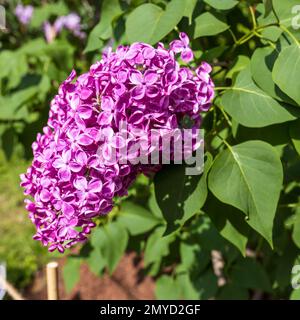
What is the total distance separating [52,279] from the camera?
1.33 m

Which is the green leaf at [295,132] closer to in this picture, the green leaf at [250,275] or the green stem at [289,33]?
the green stem at [289,33]

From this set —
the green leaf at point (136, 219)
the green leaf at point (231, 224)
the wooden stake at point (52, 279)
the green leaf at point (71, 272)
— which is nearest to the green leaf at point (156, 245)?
the green leaf at point (136, 219)

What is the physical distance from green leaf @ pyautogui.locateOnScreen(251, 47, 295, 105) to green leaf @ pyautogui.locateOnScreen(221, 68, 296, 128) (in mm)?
19

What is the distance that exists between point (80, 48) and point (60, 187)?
5.29 ft

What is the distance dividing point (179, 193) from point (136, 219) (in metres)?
0.75

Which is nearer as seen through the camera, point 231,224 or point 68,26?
point 231,224

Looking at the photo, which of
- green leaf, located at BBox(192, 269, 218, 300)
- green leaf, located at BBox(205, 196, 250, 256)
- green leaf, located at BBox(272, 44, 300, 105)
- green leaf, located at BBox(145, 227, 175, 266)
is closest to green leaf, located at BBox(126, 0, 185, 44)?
green leaf, located at BBox(272, 44, 300, 105)

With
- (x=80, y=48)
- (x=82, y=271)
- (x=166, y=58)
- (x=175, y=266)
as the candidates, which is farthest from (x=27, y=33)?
(x=166, y=58)

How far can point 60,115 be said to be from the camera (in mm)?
1051

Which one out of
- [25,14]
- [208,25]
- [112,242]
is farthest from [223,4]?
A: [25,14]

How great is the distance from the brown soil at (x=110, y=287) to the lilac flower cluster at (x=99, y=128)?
1784 millimetres

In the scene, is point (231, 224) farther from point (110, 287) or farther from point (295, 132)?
point (110, 287)

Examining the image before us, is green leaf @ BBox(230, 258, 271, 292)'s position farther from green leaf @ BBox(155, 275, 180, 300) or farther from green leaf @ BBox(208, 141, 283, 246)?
green leaf @ BBox(208, 141, 283, 246)

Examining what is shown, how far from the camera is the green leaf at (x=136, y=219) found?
1787 millimetres
